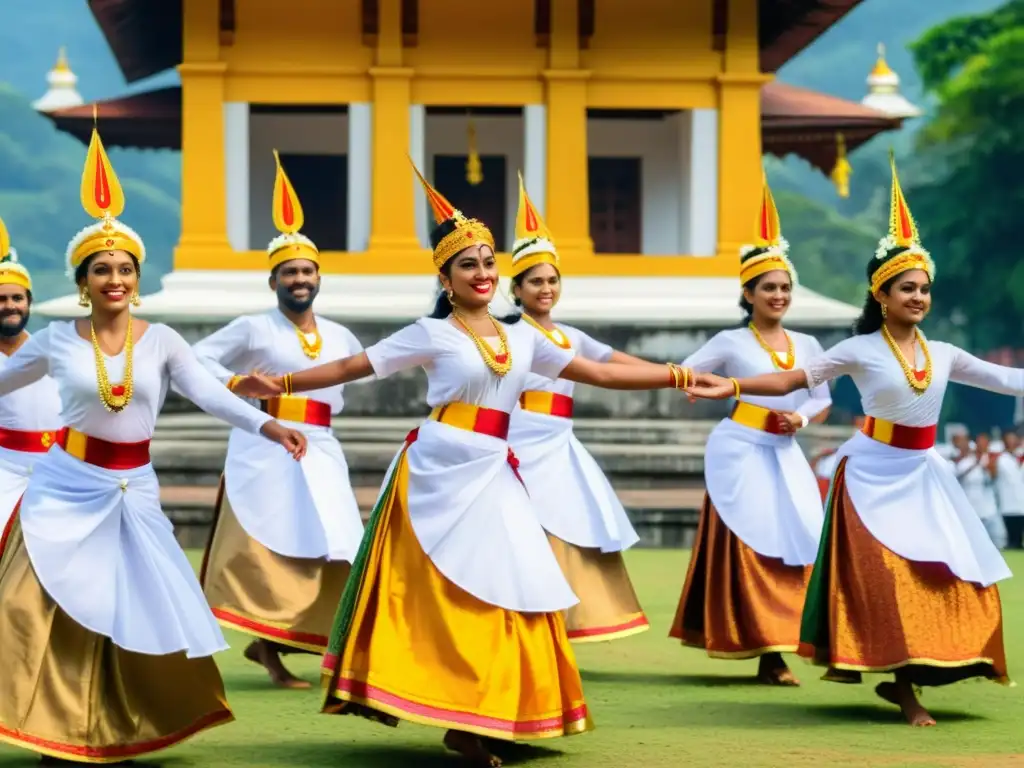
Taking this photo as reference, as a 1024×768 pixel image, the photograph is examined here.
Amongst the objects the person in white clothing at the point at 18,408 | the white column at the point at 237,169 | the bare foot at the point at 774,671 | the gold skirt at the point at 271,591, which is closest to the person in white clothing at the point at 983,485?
the white column at the point at 237,169

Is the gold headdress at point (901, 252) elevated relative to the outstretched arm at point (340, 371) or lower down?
elevated

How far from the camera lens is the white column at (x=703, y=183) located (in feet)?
75.9

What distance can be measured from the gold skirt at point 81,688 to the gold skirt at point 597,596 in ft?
9.52

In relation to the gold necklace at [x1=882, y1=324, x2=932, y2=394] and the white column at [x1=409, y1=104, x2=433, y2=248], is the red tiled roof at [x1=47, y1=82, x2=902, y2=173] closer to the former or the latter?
the white column at [x1=409, y1=104, x2=433, y2=248]

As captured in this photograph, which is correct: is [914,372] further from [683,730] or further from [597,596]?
[597,596]

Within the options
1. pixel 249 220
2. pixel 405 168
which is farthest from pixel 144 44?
pixel 405 168

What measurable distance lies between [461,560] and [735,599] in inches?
111

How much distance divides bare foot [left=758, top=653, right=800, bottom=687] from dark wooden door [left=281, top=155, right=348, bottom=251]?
1561 cm

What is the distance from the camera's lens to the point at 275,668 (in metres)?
9.59

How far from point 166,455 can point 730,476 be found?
31.3 feet

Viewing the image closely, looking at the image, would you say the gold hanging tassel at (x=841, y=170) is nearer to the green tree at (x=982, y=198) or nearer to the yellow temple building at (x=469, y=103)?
the yellow temple building at (x=469, y=103)

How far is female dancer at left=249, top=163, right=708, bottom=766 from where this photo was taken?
729cm

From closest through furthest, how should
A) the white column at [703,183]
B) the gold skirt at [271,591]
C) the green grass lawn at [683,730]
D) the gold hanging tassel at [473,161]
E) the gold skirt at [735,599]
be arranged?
the green grass lawn at [683,730], the gold skirt at [271,591], the gold skirt at [735,599], the white column at [703,183], the gold hanging tassel at [473,161]

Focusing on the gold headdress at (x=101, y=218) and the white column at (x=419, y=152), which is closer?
the gold headdress at (x=101, y=218)
